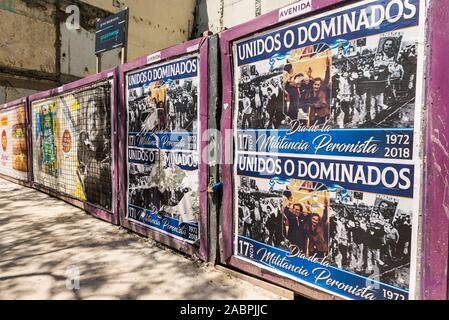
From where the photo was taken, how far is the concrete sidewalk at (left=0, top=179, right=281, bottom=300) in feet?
9.13

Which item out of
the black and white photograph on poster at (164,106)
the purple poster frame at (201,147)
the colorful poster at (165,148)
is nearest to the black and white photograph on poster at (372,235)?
the purple poster frame at (201,147)

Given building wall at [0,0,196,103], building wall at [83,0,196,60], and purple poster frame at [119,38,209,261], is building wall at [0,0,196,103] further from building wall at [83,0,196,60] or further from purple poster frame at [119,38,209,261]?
purple poster frame at [119,38,209,261]

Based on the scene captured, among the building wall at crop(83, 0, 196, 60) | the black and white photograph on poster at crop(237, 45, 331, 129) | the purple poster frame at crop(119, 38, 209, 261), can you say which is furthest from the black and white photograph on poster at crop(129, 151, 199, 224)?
the building wall at crop(83, 0, 196, 60)

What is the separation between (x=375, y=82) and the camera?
221 cm

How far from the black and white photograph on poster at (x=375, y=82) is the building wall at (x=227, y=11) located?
16.8 metres

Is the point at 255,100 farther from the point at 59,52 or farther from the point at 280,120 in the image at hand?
the point at 59,52

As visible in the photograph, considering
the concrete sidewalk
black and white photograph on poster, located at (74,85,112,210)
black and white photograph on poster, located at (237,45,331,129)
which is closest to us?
black and white photograph on poster, located at (237,45,331,129)

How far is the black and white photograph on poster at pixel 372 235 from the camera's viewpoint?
2109 millimetres

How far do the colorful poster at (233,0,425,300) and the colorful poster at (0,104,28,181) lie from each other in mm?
7387

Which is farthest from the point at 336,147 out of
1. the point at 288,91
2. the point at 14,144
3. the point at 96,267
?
the point at 14,144
